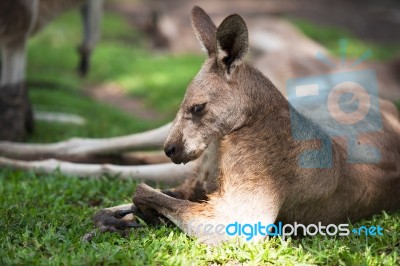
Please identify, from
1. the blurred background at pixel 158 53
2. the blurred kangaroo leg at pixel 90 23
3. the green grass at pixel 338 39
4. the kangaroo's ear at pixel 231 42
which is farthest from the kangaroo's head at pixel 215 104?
the green grass at pixel 338 39

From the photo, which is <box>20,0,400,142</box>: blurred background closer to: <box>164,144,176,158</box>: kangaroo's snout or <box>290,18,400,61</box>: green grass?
<box>290,18,400,61</box>: green grass

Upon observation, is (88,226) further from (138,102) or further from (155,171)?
(138,102)

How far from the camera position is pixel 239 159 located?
2.93 m

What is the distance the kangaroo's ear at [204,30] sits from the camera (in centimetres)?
306

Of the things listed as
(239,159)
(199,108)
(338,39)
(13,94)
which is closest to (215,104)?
(199,108)

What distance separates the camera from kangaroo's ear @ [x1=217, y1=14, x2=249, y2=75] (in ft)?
9.27

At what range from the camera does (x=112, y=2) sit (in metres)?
17.0

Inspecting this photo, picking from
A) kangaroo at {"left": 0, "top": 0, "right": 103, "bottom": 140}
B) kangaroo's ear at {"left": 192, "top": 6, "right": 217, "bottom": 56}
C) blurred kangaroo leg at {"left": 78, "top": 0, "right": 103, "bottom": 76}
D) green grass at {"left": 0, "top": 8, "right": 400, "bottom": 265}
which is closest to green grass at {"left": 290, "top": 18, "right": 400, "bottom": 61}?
blurred kangaroo leg at {"left": 78, "top": 0, "right": 103, "bottom": 76}

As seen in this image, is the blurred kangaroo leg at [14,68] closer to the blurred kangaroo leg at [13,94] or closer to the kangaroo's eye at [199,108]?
the blurred kangaroo leg at [13,94]

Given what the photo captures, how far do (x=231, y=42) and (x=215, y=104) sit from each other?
29 cm

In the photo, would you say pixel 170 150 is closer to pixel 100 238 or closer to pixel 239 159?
pixel 239 159

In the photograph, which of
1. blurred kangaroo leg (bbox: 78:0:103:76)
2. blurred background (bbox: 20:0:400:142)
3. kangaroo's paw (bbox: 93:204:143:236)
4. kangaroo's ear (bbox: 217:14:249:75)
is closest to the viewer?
kangaroo's ear (bbox: 217:14:249:75)

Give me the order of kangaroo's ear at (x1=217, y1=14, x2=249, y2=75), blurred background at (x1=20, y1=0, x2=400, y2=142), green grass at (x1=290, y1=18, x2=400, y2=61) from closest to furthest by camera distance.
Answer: kangaroo's ear at (x1=217, y1=14, x2=249, y2=75), blurred background at (x1=20, y1=0, x2=400, y2=142), green grass at (x1=290, y1=18, x2=400, y2=61)

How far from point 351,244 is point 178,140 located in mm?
934
